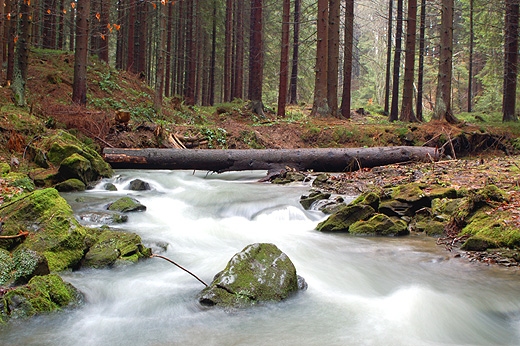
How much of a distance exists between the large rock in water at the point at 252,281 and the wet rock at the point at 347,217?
9.02ft

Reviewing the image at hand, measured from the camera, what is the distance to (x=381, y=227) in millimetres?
7070

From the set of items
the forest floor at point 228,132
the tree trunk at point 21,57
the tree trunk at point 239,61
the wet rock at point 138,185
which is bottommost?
the wet rock at point 138,185

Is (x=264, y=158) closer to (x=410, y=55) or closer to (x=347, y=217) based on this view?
(x=347, y=217)

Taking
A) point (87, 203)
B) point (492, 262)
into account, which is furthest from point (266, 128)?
point (492, 262)

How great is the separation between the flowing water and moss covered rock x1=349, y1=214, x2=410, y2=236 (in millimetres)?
219

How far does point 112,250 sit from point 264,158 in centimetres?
716

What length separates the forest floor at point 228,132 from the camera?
1027cm

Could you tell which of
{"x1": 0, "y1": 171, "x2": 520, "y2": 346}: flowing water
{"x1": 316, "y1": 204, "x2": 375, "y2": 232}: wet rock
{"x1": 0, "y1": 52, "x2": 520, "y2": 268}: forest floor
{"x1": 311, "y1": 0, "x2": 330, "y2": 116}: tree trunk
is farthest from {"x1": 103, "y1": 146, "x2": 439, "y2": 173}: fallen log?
{"x1": 311, "y1": 0, "x2": 330, "y2": 116}: tree trunk

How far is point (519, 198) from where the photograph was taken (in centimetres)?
688

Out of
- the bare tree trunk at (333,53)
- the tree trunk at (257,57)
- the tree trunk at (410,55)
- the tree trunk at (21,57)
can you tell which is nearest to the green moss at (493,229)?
the tree trunk at (21,57)

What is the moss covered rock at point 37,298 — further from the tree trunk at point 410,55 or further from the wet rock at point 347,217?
the tree trunk at point 410,55

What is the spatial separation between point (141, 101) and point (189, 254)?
1556 centimetres

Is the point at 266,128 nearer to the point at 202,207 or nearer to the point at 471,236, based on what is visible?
the point at 202,207

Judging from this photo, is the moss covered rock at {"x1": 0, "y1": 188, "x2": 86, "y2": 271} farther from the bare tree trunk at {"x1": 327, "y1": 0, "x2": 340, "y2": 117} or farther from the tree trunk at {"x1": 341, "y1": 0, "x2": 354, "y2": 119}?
the tree trunk at {"x1": 341, "y1": 0, "x2": 354, "y2": 119}
